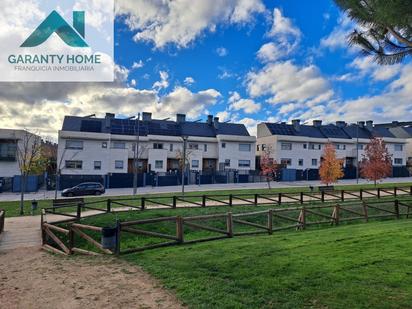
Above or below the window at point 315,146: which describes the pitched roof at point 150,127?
above

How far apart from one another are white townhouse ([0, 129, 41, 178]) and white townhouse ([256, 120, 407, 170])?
36.4 m

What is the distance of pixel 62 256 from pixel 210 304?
6619 millimetres

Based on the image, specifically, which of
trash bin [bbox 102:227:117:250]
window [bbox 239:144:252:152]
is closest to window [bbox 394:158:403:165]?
window [bbox 239:144:252:152]

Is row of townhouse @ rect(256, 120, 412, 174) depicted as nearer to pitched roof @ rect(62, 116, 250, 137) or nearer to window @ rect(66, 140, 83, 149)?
pitched roof @ rect(62, 116, 250, 137)

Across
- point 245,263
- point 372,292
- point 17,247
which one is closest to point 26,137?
point 17,247

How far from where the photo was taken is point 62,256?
1007 cm

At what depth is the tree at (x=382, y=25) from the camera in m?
5.64

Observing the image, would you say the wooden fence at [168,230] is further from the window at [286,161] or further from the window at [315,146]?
the window at [315,146]

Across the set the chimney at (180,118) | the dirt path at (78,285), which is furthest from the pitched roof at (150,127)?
the dirt path at (78,285)

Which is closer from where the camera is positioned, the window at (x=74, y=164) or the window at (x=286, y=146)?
the window at (x=74, y=164)

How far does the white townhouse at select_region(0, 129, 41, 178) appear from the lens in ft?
127

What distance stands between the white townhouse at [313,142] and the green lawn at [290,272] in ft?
141

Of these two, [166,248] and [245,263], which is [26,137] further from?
[245,263]

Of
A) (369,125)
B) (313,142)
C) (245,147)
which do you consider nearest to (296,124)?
(313,142)
